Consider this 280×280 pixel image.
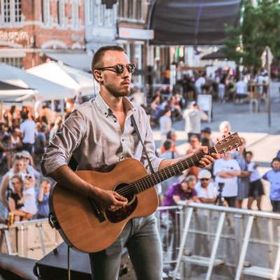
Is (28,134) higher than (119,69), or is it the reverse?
(119,69)

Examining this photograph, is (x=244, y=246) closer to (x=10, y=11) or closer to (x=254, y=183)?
(x=254, y=183)

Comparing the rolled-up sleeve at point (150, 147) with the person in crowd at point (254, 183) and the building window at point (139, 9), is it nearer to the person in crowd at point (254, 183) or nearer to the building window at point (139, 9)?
the person in crowd at point (254, 183)

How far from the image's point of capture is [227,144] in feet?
7.47

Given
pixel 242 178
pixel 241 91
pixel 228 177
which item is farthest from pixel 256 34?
pixel 228 177

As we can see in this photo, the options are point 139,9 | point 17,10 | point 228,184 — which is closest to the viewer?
point 17,10

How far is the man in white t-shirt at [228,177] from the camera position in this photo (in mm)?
5766

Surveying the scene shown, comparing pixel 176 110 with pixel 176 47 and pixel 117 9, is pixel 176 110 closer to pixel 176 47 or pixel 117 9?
pixel 176 47

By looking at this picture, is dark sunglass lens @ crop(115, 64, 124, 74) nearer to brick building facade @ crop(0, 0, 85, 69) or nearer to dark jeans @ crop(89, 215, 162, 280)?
dark jeans @ crop(89, 215, 162, 280)

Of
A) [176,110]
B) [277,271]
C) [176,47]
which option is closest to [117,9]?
[176,47]

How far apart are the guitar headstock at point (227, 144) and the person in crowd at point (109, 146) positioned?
45 millimetres

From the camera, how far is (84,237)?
2266 mm

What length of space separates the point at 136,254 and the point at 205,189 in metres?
3.11

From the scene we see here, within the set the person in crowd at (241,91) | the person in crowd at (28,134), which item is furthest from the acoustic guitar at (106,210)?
the person in crowd at (241,91)

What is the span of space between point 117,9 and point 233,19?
197 centimetres
